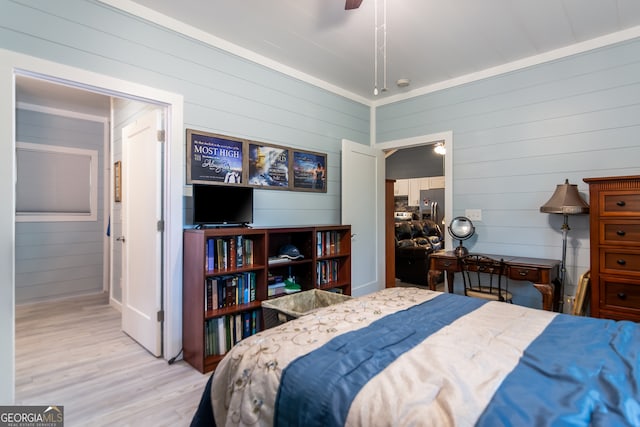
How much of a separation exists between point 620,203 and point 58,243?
6205 millimetres

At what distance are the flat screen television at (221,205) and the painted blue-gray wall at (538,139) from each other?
238 cm

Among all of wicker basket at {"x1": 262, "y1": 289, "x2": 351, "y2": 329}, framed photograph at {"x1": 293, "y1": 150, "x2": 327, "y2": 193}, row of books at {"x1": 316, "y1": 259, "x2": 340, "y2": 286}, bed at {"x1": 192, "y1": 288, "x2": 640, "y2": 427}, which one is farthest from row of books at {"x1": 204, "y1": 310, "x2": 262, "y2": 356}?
framed photograph at {"x1": 293, "y1": 150, "x2": 327, "y2": 193}

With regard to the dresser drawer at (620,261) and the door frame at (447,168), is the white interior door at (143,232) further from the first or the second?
the dresser drawer at (620,261)

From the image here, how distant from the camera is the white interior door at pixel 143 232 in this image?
2758 mm

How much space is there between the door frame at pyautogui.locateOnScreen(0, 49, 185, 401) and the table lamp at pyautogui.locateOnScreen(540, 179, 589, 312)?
3.18 m

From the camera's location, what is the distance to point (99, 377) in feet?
8.11

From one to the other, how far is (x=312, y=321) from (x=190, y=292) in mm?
1542

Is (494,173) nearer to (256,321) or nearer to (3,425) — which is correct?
(256,321)

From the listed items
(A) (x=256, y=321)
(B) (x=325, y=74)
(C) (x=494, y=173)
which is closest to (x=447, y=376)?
(A) (x=256, y=321)

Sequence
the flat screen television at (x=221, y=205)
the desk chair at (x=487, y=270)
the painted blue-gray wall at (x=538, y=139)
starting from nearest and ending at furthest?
the flat screen television at (x=221, y=205), the painted blue-gray wall at (x=538, y=139), the desk chair at (x=487, y=270)

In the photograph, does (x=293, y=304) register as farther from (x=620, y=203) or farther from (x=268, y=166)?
(x=620, y=203)

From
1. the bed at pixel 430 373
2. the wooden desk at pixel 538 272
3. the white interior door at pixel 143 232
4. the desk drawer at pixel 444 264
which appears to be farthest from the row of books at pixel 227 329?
the wooden desk at pixel 538 272

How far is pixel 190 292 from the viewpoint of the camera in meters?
2.66

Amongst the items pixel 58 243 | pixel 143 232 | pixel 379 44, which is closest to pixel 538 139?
pixel 379 44
